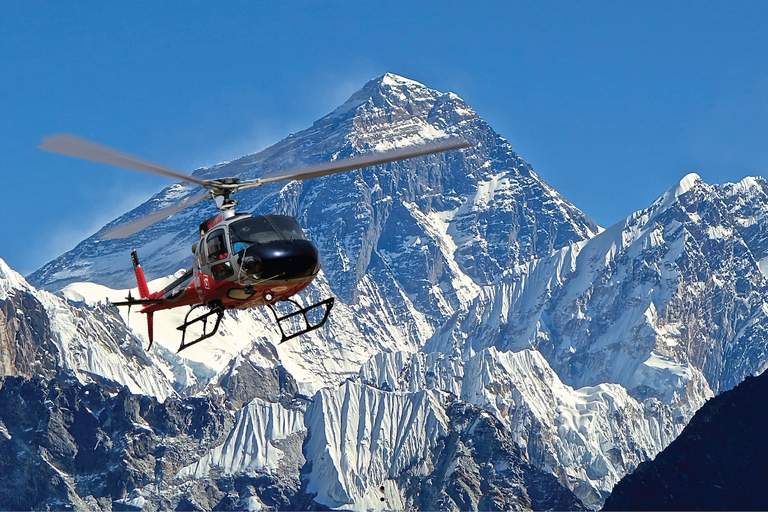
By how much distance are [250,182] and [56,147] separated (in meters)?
13.7

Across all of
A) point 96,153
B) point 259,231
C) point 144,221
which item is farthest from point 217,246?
point 96,153

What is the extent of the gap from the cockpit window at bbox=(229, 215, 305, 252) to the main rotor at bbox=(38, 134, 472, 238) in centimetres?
164

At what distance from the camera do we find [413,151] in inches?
2495

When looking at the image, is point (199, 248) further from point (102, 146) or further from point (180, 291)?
point (102, 146)

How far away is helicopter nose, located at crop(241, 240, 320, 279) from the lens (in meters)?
63.3

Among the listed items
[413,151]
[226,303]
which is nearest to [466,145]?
[413,151]

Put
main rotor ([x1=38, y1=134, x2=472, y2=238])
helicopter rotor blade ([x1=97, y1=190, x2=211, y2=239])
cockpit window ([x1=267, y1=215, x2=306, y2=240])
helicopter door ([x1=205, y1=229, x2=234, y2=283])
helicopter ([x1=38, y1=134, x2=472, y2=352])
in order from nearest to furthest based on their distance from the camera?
main rotor ([x1=38, y1=134, x2=472, y2=238])
helicopter ([x1=38, y1=134, x2=472, y2=352])
cockpit window ([x1=267, y1=215, x2=306, y2=240])
helicopter door ([x1=205, y1=229, x2=234, y2=283])
helicopter rotor blade ([x1=97, y1=190, x2=211, y2=239])

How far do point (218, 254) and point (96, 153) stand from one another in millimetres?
9647

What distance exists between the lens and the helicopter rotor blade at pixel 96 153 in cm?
5462

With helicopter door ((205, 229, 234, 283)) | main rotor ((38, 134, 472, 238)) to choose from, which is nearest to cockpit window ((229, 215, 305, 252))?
helicopter door ((205, 229, 234, 283))

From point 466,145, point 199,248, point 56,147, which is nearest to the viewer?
point 56,147

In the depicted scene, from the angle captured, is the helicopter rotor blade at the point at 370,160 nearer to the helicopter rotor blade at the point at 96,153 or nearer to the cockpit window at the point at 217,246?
the cockpit window at the point at 217,246

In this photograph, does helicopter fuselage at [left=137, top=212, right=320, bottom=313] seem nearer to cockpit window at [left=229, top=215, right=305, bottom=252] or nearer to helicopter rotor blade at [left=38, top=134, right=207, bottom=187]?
cockpit window at [left=229, top=215, right=305, bottom=252]

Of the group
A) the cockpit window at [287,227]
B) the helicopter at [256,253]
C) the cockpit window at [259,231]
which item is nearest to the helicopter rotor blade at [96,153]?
the helicopter at [256,253]
